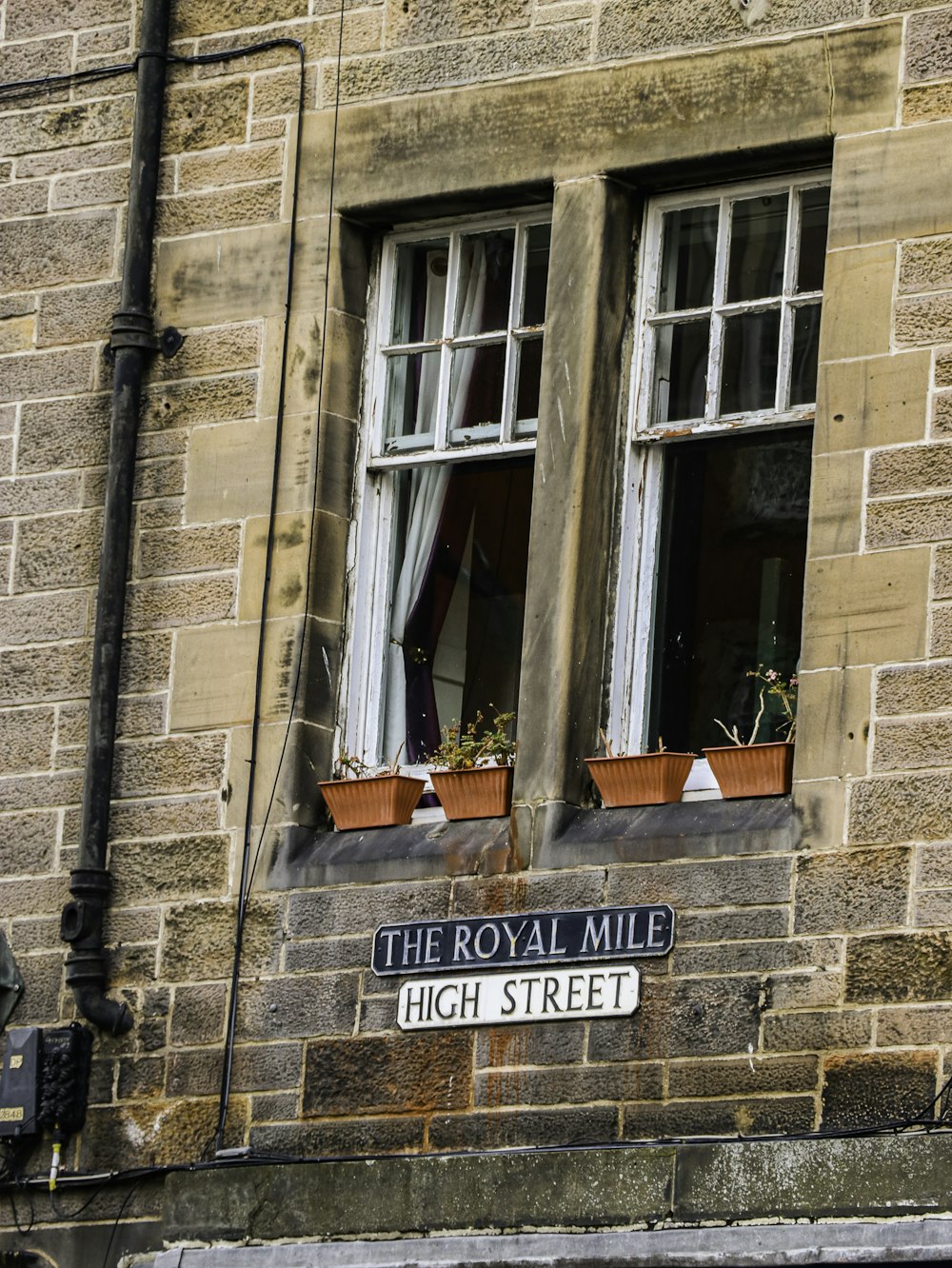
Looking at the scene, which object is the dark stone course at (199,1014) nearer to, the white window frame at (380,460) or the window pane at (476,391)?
the white window frame at (380,460)

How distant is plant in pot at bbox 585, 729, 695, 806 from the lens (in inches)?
399

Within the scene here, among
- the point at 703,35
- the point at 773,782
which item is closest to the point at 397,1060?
the point at 773,782

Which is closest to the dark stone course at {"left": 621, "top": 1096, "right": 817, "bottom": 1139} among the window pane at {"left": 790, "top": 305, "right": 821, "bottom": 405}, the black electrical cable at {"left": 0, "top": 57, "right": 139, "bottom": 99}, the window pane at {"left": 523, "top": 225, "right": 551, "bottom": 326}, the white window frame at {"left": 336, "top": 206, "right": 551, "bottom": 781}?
the white window frame at {"left": 336, "top": 206, "right": 551, "bottom": 781}

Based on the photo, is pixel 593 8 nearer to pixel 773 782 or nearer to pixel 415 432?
pixel 415 432

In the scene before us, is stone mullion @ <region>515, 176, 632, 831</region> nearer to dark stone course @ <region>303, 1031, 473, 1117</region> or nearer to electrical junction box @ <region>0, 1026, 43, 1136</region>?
dark stone course @ <region>303, 1031, 473, 1117</region>

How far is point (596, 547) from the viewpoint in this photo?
10531mm

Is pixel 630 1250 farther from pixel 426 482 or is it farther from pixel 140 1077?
pixel 426 482

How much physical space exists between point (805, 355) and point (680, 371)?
457 millimetres

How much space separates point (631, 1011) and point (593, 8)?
3331 millimetres

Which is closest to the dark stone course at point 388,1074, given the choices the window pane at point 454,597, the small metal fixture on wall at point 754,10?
the window pane at point 454,597

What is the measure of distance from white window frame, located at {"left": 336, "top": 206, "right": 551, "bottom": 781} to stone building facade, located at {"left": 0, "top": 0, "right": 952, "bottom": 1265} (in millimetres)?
26

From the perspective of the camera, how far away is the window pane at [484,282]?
36.7 feet

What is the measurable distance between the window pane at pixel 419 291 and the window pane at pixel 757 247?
1.10 meters

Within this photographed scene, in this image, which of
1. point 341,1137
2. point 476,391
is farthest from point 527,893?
point 476,391
